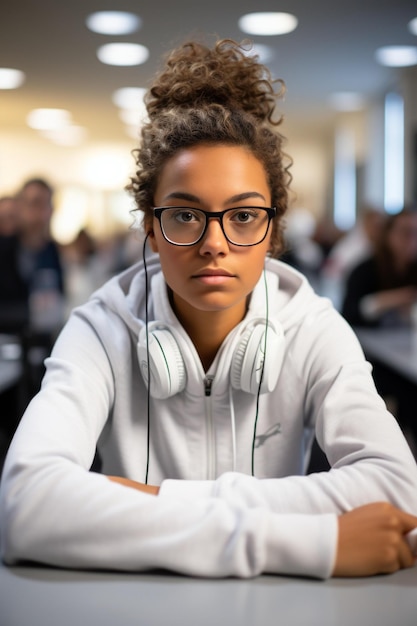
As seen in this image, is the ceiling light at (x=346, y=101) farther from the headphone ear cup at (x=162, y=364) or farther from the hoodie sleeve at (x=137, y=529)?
the hoodie sleeve at (x=137, y=529)

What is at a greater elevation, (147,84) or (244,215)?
(147,84)

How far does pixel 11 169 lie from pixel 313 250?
27.3 ft

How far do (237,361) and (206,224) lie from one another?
22 cm

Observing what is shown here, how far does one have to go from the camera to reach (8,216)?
4.16 metres

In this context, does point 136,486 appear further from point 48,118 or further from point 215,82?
point 48,118

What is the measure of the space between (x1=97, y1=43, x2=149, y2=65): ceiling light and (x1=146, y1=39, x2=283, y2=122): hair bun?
4094 millimetres

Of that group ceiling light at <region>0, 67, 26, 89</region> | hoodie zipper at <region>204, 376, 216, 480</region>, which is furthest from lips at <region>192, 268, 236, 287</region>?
ceiling light at <region>0, 67, 26, 89</region>

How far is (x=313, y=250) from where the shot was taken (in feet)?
30.9

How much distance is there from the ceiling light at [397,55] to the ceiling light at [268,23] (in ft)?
3.97

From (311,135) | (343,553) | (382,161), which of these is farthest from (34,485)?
(311,135)

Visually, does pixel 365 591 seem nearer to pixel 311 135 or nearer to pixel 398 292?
pixel 398 292

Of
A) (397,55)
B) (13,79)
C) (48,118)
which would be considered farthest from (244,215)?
(48,118)

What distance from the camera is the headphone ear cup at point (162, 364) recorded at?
110 cm

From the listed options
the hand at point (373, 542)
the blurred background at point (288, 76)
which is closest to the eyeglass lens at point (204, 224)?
the blurred background at point (288, 76)
